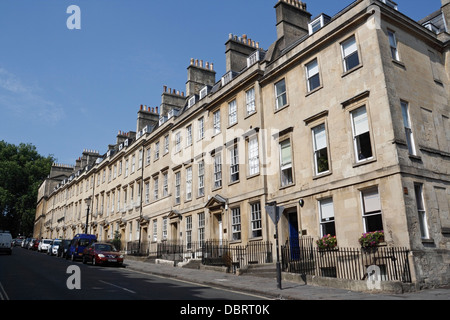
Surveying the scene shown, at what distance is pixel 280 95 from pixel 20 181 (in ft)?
231

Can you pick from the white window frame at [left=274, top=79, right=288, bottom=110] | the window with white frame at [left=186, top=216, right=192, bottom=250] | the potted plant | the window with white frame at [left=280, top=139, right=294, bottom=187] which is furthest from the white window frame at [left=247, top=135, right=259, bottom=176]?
the window with white frame at [left=186, top=216, right=192, bottom=250]

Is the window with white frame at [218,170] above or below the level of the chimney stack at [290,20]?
below

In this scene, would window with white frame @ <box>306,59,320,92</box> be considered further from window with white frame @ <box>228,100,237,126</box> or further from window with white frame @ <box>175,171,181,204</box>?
window with white frame @ <box>175,171,181,204</box>

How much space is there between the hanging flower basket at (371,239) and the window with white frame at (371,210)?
1.41 ft

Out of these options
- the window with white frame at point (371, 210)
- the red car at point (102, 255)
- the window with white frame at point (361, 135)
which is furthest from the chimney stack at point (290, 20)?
the red car at point (102, 255)

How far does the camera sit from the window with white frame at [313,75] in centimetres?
1759

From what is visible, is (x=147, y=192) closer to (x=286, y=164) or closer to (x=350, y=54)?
(x=286, y=164)

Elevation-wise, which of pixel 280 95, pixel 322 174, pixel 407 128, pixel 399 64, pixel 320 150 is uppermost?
pixel 280 95

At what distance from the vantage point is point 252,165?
2050 centimetres

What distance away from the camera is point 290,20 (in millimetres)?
22453

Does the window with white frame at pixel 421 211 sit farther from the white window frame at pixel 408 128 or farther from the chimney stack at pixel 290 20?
the chimney stack at pixel 290 20

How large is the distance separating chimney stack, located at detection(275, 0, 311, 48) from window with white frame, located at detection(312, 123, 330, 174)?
734cm

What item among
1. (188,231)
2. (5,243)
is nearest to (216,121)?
(188,231)
